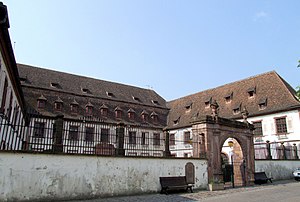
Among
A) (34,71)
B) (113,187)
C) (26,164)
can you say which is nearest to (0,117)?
(26,164)

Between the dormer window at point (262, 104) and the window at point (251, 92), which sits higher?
the window at point (251, 92)

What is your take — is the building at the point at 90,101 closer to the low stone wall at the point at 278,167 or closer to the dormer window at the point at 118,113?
the dormer window at the point at 118,113

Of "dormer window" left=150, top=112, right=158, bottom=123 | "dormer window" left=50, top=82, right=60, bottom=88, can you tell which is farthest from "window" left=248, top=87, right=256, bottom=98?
"dormer window" left=50, top=82, right=60, bottom=88

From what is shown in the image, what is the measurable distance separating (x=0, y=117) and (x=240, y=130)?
1517 centimetres

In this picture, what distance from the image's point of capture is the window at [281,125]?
27797mm

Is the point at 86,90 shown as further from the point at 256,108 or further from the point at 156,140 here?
the point at 256,108

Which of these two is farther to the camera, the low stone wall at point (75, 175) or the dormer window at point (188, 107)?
the dormer window at point (188, 107)

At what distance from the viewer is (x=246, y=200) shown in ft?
36.8

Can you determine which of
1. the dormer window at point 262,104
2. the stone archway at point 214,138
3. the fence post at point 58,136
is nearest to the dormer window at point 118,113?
the dormer window at point 262,104

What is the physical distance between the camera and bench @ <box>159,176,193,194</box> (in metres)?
13.8

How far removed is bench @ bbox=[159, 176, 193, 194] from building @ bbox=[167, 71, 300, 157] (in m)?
8.20

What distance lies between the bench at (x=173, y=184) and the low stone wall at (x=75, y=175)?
12.1 inches

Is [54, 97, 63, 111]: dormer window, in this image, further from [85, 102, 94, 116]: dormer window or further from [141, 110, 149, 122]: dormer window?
[141, 110, 149, 122]: dormer window

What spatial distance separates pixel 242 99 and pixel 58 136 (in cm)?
2686
